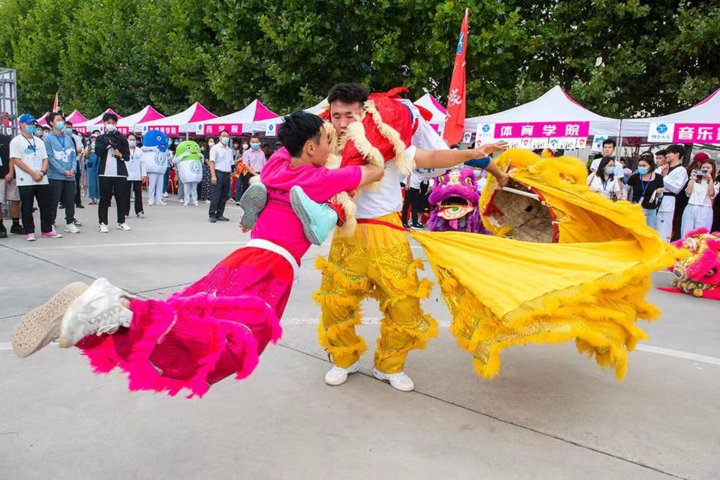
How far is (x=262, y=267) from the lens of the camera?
239 cm

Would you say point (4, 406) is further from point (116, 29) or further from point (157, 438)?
point (116, 29)

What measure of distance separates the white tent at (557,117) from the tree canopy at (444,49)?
349cm

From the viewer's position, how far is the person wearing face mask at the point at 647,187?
886 cm

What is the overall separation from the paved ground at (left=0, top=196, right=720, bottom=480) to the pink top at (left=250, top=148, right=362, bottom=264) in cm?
99

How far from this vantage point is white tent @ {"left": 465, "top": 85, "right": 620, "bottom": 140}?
10727 millimetres

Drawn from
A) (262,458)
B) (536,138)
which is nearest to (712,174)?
(536,138)

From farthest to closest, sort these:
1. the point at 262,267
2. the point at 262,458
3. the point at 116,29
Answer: the point at 116,29 → the point at 262,458 → the point at 262,267

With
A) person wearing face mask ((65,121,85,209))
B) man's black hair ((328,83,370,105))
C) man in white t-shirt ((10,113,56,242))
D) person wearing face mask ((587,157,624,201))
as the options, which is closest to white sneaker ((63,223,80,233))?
man in white t-shirt ((10,113,56,242))

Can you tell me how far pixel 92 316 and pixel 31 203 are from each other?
7.21m

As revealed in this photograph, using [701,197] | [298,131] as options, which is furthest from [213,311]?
[701,197]

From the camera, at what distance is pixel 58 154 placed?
27.3ft

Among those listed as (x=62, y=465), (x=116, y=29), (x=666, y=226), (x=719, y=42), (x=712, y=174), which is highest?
(x=116, y=29)

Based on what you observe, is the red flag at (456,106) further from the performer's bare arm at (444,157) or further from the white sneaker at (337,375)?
the white sneaker at (337,375)

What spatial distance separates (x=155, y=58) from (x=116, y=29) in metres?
3.75
